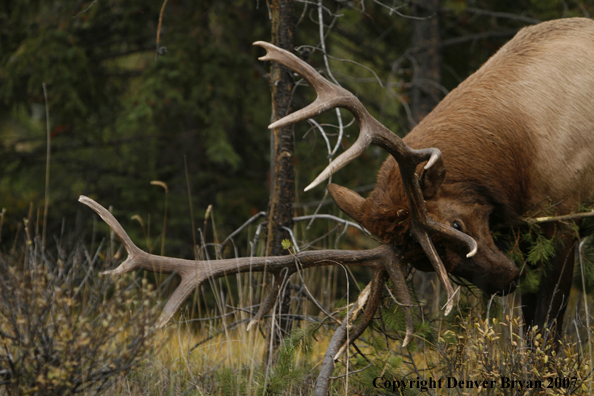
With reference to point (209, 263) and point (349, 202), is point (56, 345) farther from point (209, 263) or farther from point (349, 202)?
point (349, 202)

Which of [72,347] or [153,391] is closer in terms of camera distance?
[72,347]

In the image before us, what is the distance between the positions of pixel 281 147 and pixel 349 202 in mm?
683

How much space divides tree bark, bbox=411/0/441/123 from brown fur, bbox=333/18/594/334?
2498 millimetres

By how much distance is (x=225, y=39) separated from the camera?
7.03 meters

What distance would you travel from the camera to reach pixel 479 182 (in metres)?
3.43

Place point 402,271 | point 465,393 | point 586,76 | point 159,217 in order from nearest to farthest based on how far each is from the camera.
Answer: point 465,393 < point 402,271 < point 586,76 < point 159,217

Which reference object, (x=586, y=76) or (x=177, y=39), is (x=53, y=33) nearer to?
(x=177, y=39)

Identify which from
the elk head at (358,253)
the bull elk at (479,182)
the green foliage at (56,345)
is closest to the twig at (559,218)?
the bull elk at (479,182)

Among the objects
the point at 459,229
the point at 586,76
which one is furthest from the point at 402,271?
the point at 586,76

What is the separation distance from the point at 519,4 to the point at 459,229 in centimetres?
495

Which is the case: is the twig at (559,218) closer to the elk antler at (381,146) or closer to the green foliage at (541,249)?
the green foliage at (541,249)

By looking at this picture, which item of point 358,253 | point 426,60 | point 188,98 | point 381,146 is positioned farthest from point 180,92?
point 381,146

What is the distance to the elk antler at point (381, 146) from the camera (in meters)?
2.60

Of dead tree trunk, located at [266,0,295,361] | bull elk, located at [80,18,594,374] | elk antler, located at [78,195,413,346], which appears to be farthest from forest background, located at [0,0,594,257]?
elk antler, located at [78,195,413,346]
